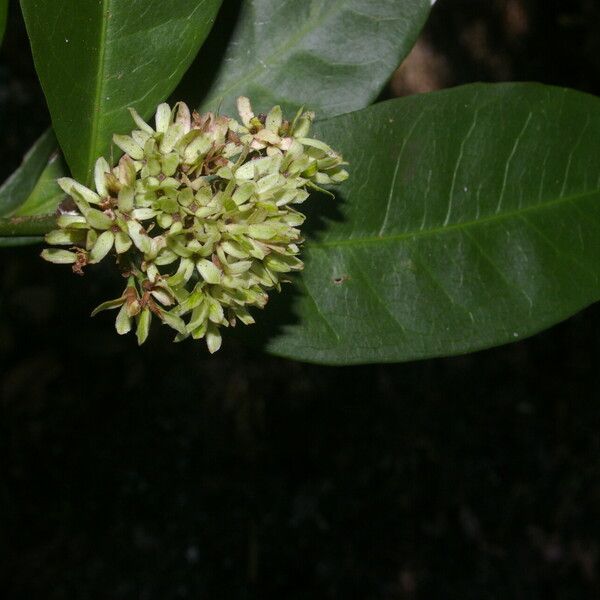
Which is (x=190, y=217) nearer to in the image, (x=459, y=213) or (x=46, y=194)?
(x=46, y=194)

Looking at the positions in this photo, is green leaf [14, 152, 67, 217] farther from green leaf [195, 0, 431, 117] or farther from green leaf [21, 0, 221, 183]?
green leaf [195, 0, 431, 117]

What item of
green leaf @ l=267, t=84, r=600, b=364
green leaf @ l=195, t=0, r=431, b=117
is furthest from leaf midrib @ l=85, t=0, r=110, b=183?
green leaf @ l=267, t=84, r=600, b=364

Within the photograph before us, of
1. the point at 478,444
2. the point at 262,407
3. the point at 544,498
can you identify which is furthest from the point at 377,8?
the point at 544,498

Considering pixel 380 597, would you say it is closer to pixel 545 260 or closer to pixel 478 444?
pixel 478 444

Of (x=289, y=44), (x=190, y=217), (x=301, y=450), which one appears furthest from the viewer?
(x=301, y=450)

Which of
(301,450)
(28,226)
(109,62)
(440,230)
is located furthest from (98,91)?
(301,450)
